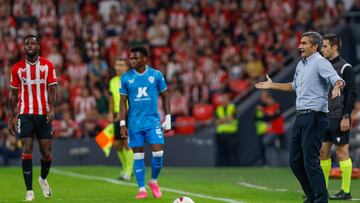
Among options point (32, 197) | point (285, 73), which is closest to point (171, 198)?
point (32, 197)

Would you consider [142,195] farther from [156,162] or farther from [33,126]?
[33,126]

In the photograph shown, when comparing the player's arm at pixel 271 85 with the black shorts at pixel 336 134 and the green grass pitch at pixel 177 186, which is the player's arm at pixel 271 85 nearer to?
the green grass pitch at pixel 177 186

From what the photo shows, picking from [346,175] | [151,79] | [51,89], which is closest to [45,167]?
[51,89]

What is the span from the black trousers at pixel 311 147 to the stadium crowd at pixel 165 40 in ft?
49.5

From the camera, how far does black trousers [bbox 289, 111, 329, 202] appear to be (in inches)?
488

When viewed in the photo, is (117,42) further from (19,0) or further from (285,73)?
(285,73)

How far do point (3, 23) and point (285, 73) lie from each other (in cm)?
840

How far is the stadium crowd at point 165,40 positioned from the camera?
95.6 feet

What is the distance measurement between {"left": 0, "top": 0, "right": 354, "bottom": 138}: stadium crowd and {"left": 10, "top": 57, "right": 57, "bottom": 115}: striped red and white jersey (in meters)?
12.7

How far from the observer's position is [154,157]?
1507 centimetres

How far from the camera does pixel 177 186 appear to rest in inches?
717

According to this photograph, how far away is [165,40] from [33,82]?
17.4 metres

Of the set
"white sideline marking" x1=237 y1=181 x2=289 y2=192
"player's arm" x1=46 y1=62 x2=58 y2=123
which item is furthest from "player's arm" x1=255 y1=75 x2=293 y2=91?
"white sideline marking" x1=237 y1=181 x2=289 y2=192

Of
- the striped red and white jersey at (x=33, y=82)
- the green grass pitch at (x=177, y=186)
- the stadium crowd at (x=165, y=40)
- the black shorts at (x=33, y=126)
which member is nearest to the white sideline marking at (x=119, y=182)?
the green grass pitch at (x=177, y=186)
